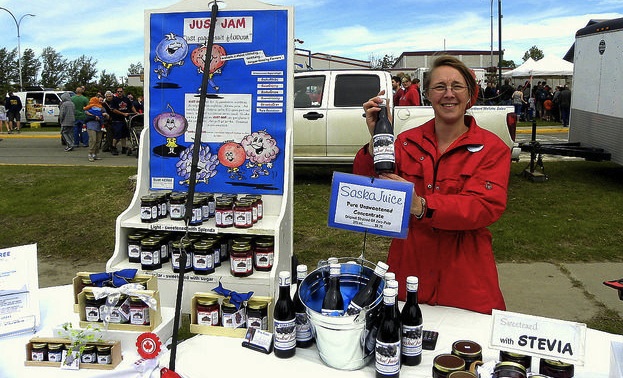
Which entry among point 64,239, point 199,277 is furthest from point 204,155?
point 64,239

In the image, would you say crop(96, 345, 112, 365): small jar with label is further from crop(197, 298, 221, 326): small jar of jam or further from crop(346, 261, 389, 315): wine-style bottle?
crop(346, 261, 389, 315): wine-style bottle

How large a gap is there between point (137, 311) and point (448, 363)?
1.41 meters

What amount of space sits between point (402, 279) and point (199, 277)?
129cm

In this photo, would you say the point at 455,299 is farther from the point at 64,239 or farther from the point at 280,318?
the point at 64,239

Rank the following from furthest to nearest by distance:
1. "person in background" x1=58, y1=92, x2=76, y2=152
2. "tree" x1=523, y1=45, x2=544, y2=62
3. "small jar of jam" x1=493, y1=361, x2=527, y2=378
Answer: "tree" x1=523, y1=45, x2=544, y2=62
"person in background" x1=58, y1=92, x2=76, y2=152
"small jar of jam" x1=493, y1=361, x2=527, y2=378

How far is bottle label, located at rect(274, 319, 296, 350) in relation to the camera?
7.13ft

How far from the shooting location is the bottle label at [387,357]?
1976 millimetres

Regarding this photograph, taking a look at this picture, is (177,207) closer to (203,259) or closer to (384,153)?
(203,259)

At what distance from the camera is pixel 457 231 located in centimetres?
260

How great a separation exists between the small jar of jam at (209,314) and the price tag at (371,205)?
690 mm

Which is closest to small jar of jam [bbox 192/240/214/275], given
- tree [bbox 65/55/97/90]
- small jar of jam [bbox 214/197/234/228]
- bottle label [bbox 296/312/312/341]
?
small jar of jam [bbox 214/197/234/228]

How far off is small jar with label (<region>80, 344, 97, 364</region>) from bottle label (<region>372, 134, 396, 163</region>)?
1.47m

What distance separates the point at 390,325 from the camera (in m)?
2.02

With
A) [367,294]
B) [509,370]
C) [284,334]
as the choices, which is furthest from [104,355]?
[509,370]
